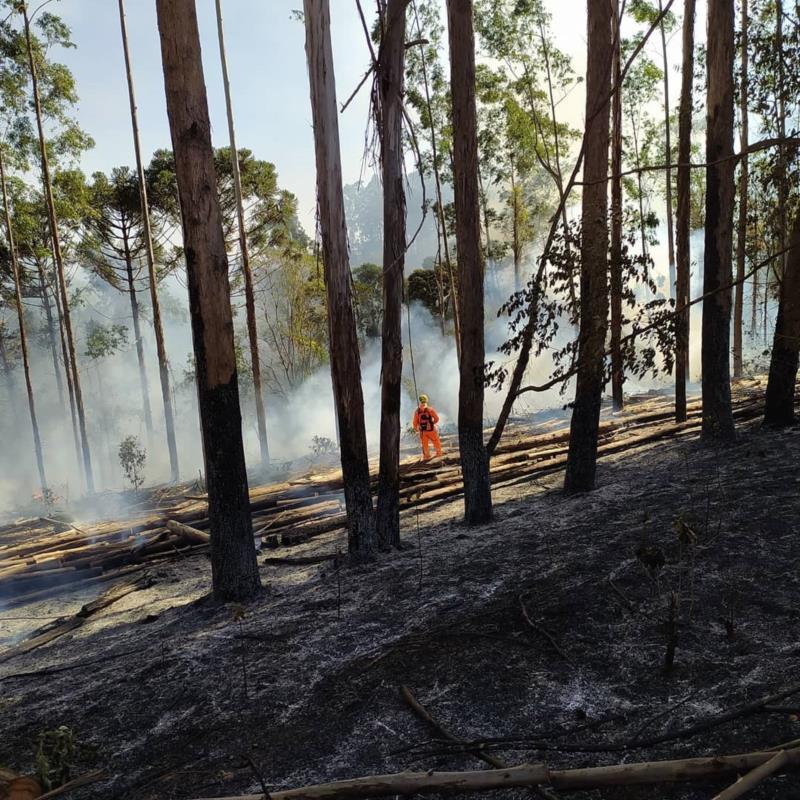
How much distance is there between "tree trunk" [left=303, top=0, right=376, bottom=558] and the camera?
6.75 m

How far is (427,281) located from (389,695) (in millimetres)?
30097

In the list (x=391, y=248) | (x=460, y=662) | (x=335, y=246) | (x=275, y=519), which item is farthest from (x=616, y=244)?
(x=275, y=519)

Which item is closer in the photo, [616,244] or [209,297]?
[209,297]

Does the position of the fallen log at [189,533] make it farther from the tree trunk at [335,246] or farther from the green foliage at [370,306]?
the green foliage at [370,306]

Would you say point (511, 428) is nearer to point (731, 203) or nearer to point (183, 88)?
point (731, 203)

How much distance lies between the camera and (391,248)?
24.4 feet

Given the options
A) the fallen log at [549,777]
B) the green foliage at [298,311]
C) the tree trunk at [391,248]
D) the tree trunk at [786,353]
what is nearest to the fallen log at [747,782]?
the fallen log at [549,777]

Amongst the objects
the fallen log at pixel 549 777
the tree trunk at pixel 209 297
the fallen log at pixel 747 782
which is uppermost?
the tree trunk at pixel 209 297

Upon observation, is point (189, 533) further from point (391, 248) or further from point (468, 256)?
point (468, 256)

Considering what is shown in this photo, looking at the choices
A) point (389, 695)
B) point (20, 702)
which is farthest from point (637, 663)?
point (20, 702)

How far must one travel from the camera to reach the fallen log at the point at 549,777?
2262 millimetres

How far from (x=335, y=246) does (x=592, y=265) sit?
119 inches

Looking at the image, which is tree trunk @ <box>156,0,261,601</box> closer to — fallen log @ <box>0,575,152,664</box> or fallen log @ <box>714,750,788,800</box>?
fallen log @ <box>0,575,152,664</box>

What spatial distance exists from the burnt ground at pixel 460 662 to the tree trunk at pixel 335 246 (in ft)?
4.67
